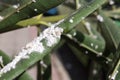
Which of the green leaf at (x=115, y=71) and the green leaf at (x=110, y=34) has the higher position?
the green leaf at (x=115, y=71)

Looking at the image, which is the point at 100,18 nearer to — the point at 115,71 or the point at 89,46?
the point at 89,46

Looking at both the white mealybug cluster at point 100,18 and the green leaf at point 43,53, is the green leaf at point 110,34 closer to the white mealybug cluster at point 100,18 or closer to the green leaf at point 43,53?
the white mealybug cluster at point 100,18

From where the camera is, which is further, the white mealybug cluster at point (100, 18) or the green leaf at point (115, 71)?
the white mealybug cluster at point (100, 18)

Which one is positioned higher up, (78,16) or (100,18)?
(78,16)

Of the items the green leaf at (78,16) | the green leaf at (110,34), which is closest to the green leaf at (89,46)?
the green leaf at (110,34)

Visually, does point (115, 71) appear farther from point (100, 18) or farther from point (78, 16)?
point (100, 18)

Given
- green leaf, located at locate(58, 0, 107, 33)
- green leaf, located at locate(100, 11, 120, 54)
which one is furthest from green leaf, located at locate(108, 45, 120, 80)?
green leaf, located at locate(100, 11, 120, 54)

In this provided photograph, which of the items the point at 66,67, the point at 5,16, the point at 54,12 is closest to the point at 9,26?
the point at 5,16

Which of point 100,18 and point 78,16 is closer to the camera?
→ point 78,16

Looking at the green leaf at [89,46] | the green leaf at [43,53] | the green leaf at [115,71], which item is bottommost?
the green leaf at [89,46]

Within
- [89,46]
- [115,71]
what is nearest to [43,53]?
[115,71]
